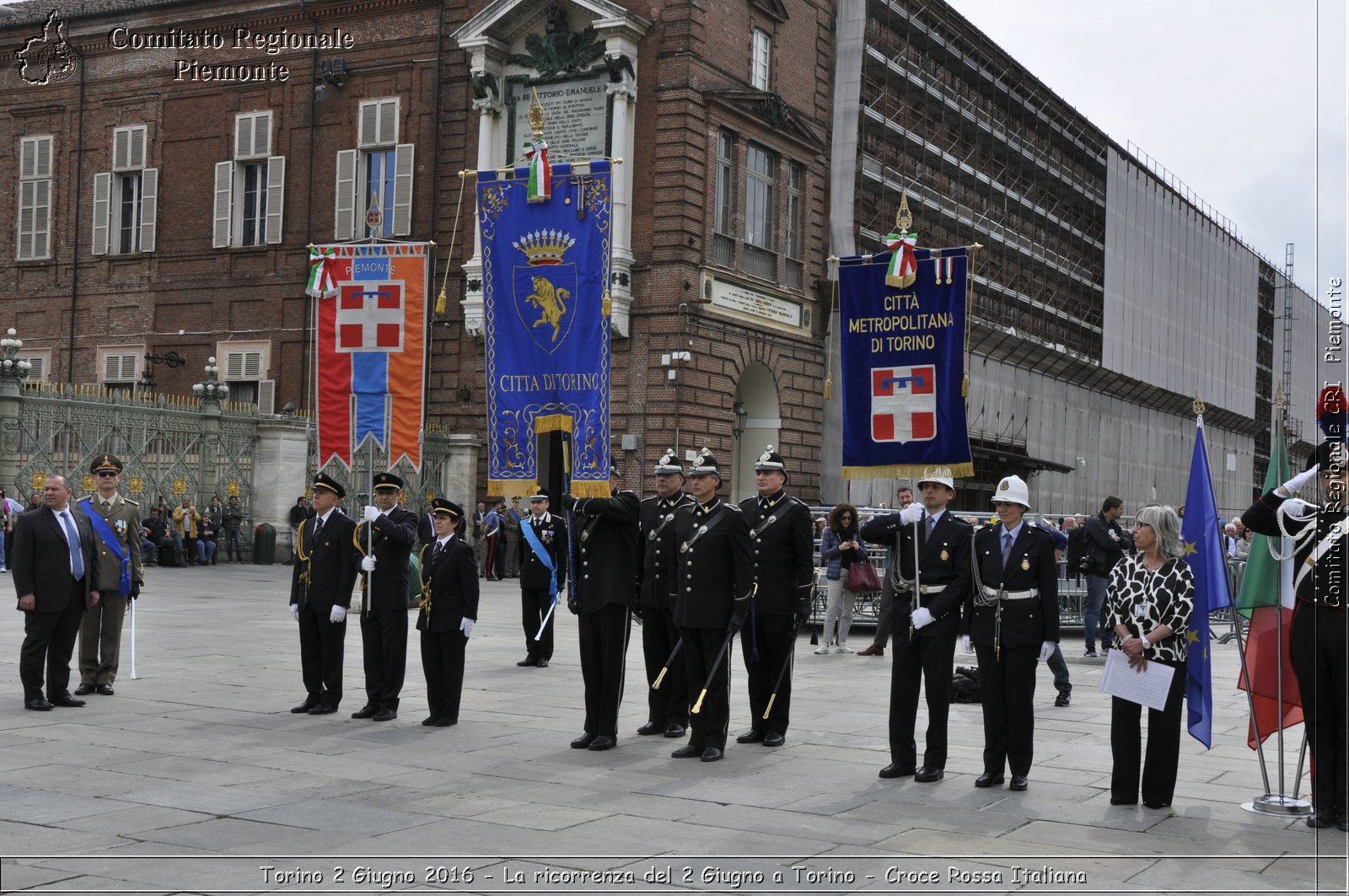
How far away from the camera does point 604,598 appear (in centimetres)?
990

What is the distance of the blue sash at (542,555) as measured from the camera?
1455 cm

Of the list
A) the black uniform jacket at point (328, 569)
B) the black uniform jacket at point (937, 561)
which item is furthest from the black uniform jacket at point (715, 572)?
the black uniform jacket at point (328, 569)

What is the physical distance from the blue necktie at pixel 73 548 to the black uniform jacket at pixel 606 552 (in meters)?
3.91

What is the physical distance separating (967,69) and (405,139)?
17184mm

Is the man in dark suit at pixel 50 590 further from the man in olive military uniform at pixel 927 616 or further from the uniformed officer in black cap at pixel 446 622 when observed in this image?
the man in olive military uniform at pixel 927 616

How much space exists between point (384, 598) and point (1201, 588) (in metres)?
5.82

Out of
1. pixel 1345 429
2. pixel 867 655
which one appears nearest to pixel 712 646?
pixel 1345 429

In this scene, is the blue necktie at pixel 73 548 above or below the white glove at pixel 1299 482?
below

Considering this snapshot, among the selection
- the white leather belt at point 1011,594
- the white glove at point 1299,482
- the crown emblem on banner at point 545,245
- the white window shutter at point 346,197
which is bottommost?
the white leather belt at point 1011,594

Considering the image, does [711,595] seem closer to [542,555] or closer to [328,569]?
[328,569]

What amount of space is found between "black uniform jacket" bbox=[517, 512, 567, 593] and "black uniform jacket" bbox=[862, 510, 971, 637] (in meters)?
5.80

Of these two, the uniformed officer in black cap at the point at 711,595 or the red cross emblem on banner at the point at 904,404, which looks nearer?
the uniformed officer in black cap at the point at 711,595

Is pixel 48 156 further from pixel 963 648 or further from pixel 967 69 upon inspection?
pixel 963 648

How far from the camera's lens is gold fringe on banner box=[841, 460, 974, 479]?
437 inches
